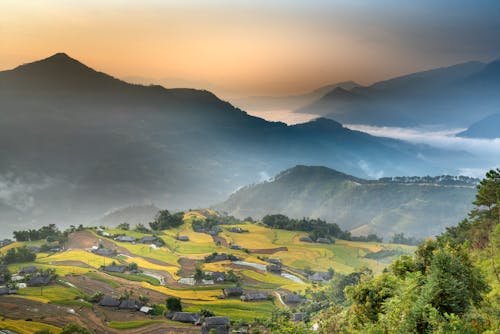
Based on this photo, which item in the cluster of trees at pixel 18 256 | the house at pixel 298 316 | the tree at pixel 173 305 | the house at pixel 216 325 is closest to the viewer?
the house at pixel 216 325

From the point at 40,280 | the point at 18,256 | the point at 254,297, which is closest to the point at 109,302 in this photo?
the point at 40,280

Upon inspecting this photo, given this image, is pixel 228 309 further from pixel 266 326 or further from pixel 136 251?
pixel 136 251

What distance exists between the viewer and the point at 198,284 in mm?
53062

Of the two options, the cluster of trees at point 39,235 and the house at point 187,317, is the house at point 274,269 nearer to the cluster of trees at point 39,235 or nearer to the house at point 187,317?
the house at point 187,317

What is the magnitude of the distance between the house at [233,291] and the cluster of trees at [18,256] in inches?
1142

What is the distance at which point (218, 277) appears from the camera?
54875 millimetres

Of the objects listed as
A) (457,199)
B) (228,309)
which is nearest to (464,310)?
(228,309)

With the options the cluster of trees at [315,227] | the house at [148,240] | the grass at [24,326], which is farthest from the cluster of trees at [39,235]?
the cluster of trees at [315,227]

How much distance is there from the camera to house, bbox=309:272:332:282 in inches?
2371

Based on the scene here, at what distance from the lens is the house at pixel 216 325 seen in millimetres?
35000

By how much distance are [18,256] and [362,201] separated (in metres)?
110

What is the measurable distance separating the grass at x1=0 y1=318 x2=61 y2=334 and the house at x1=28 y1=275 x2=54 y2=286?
1001 cm

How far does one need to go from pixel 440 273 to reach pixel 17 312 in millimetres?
38146

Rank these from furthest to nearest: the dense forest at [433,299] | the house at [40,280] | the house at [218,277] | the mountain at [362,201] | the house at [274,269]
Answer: the mountain at [362,201] → the house at [274,269] → the house at [218,277] → the house at [40,280] → the dense forest at [433,299]
